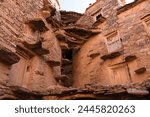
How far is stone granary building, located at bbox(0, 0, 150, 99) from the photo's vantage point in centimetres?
532

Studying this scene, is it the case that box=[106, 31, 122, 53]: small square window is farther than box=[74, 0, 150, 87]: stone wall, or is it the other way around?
box=[106, 31, 122, 53]: small square window

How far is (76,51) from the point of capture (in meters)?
11.8

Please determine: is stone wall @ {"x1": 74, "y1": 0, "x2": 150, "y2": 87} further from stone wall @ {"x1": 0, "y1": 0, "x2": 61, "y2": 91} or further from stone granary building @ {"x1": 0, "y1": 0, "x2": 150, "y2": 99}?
stone wall @ {"x1": 0, "y1": 0, "x2": 61, "y2": 91}

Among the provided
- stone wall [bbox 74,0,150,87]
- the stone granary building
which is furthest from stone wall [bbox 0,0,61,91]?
stone wall [bbox 74,0,150,87]

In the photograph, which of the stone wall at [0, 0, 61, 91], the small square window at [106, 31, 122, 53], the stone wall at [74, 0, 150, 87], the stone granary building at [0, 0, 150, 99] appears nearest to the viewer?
the stone granary building at [0, 0, 150, 99]

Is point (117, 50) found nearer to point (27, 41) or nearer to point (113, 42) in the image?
point (113, 42)

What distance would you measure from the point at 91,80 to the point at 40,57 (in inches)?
121

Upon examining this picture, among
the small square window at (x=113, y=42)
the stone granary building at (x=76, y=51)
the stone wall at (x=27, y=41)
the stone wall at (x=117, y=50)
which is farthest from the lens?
the small square window at (x=113, y=42)

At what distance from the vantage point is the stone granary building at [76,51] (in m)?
5.32

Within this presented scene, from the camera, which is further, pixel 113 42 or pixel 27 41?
pixel 113 42

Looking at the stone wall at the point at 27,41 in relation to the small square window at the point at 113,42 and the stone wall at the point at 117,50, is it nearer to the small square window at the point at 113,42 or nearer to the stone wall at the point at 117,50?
the stone wall at the point at 117,50

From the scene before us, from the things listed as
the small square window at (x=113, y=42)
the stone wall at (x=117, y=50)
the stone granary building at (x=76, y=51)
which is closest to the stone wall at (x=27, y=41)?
the stone granary building at (x=76, y=51)

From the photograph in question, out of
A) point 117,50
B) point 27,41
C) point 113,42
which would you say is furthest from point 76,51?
point 27,41

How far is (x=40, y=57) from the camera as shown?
7.95 metres
